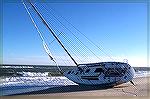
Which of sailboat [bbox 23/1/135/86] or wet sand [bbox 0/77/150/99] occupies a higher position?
sailboat [bbox 23/1/135/86]

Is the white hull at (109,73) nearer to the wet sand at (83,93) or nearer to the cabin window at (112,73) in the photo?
the cabin window at (112,73)

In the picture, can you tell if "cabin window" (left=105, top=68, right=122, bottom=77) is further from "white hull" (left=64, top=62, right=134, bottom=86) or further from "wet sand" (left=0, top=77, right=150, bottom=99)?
"wet sand" (left=0, top=77, right=150, bottom=99)

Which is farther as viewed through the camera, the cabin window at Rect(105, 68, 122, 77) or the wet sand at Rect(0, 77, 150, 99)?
the cabin window at Rect(105, 68, 122, 77)

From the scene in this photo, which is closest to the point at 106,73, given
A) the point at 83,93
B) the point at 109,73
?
the point at 109,73

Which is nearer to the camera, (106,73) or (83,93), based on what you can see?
(83,93)

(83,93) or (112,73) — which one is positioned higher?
(112,73)

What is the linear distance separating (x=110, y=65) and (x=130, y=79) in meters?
1.46

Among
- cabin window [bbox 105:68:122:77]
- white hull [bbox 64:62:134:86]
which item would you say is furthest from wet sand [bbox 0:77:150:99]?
cabin window [bbox 105:68:122:77]

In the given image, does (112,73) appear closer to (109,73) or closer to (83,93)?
(109,73)

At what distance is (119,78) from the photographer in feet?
55.4

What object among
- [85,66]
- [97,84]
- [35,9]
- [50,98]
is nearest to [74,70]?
[85,66]

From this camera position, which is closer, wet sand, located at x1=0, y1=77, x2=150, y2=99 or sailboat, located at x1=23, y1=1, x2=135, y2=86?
wet sand, located at x1=0, y1=77, x2=150, y2=99

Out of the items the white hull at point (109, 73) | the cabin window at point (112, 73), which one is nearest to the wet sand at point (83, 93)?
the white hull at point (109, 73)

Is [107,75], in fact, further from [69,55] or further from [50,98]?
[50,98]
